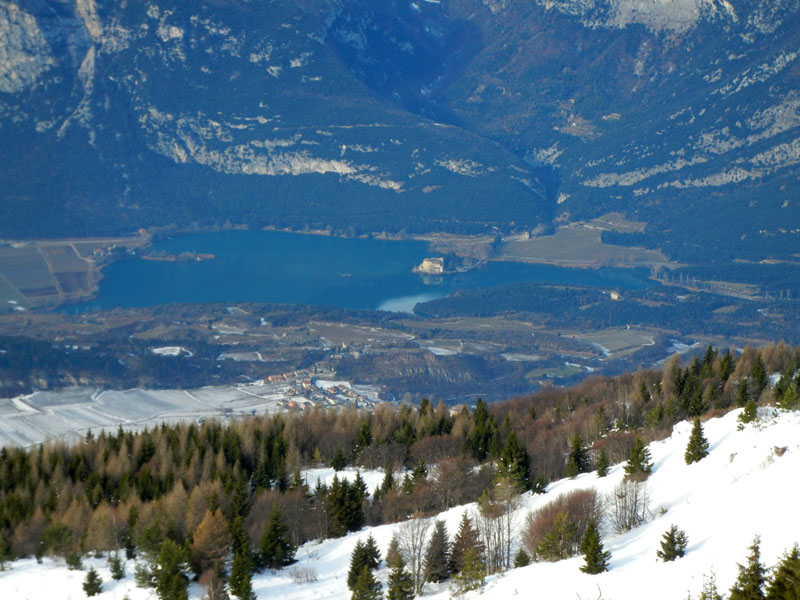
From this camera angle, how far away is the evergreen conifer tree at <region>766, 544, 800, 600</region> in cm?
2848

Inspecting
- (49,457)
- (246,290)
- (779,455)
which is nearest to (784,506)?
(779,455)

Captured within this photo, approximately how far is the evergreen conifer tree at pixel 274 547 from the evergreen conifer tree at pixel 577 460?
12554 millimetres

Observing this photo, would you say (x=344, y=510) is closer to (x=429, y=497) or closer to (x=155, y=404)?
(x=429, y=497)

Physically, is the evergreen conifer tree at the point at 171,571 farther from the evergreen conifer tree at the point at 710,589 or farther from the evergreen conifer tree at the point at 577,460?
the evergreen conifer tree at the point at 710,589

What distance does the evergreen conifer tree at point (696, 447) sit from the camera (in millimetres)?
45438

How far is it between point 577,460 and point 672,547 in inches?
615

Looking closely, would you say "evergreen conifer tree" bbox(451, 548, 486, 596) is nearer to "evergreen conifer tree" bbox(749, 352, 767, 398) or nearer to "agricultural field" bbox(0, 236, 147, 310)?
"evergreen conifer tree" bbox(749, 352, 767, 398)

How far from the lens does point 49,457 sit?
60531 mm

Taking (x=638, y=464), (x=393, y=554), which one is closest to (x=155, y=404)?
(x=393, y=554)

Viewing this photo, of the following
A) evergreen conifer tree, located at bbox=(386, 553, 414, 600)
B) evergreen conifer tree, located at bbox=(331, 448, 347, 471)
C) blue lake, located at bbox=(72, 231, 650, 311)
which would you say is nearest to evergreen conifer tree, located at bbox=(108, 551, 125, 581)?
evergreen conifer tree, located at bbox=(386, 553, 414, 600)

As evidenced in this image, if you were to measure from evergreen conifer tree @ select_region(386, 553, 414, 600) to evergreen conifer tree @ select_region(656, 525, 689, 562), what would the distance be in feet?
27.3

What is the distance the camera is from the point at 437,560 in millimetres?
42125

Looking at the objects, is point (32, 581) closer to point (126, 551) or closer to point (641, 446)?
point (126, 551)

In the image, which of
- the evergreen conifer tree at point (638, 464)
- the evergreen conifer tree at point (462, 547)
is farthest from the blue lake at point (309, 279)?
the evergreen conifer tree at point (462, 547)
